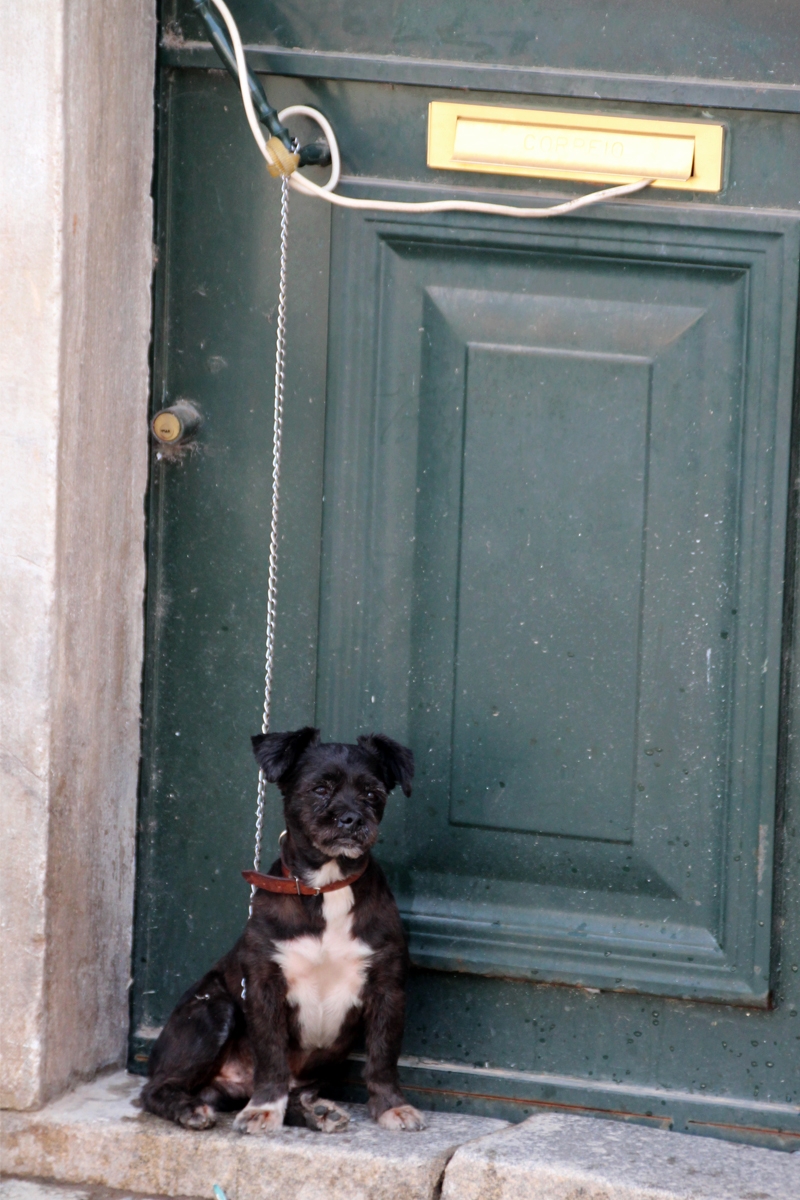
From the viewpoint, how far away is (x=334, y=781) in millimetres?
3215

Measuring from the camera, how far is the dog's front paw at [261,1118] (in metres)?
3.24

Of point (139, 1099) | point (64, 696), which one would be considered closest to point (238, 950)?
point (139, 1099)

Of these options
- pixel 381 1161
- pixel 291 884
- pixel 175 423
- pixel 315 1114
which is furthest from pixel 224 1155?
pixel 175 423

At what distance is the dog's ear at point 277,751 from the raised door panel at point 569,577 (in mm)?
314

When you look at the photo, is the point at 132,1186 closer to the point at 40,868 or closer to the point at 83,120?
the point at 40,868

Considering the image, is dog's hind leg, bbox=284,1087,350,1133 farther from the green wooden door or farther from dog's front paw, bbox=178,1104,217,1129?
the green wooden door

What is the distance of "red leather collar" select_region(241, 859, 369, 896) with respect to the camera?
3.28m

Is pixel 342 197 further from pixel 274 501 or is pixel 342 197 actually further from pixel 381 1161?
pixel 381 1161

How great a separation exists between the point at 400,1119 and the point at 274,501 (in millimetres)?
1611

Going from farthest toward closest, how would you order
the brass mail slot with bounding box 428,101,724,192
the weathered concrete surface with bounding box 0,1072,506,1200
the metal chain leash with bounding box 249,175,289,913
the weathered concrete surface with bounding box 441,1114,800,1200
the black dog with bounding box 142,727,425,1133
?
1. the metal chain leash with bounding box 249,175,289,913
2. the brass mail slot with bounding box 428,101,724,192
3. the black dog with bounding box 142,727,425,1133
4. the weathered concrete surface with bounding box 0,1072,506,1200
5. the weathered concrete surface with bounding box 441,1114,800,1200

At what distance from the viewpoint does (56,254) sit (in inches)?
124

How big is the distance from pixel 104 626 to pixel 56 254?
3.13 ft

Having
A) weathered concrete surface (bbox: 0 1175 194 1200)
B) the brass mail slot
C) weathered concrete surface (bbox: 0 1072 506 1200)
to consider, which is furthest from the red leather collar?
the brass mail slot

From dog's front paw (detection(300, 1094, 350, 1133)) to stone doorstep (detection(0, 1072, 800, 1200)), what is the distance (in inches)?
1.0
